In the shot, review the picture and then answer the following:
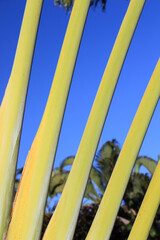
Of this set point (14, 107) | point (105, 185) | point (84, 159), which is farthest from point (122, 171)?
point (105, 185)

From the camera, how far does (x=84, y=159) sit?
1333 mm

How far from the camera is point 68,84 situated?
4.42 feet

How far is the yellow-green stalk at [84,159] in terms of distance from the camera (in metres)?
1.32

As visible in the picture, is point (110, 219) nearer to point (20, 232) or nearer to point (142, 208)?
point (142, 208)

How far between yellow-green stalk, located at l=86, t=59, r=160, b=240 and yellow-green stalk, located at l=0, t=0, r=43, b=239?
13.1 inches

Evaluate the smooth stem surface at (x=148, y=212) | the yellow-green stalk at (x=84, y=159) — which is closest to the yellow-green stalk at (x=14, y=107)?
the yellow-green stalk at (x=84, y=159)

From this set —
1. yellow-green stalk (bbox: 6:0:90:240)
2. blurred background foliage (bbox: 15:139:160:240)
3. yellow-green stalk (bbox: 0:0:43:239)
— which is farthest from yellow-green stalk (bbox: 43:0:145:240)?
blurred background foliage (bbox: 15:139:160:240)

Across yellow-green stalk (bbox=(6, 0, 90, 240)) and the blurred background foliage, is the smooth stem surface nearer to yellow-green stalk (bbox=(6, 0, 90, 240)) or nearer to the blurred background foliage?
yellow-green stalk (bbox=(6, 0, 90, 240))

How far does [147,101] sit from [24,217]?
Result: 0.61m

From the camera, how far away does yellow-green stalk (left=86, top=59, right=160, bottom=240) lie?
4.32 ft

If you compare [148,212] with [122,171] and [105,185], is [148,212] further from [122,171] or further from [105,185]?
[105,185]

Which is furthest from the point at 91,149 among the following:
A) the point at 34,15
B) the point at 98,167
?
the point at 98,167

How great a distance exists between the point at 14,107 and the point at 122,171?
458mm

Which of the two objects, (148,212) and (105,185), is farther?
(105,185)
